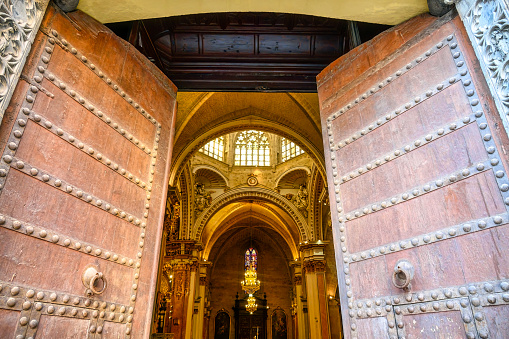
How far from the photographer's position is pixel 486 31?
6.13ft

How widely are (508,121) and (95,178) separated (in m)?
2.41

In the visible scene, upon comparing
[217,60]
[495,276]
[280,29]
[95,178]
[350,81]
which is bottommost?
[495,276]

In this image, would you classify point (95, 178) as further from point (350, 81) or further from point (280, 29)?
point (280, 29)

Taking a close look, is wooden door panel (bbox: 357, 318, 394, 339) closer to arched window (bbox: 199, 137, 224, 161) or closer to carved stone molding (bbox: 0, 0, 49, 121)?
carved stone molding (bbox: 0, 0, 49, 121)

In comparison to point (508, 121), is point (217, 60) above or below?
above

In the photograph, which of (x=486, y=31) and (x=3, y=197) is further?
(x=486, y=31)

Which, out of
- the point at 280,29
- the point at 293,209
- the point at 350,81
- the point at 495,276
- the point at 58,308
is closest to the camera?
the point at 495,276

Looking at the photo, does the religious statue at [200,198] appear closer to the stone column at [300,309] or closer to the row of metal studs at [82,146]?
the stone column at [300,309]

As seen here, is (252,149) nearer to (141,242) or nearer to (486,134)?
(141,242)

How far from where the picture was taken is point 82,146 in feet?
7.26

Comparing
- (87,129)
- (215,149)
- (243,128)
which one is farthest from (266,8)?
(215,149)

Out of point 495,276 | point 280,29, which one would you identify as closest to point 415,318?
point 495,276

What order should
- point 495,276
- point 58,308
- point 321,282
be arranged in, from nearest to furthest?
point 495,276
point 58,308
point 321,282

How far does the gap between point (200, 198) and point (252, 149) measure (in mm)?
4316
